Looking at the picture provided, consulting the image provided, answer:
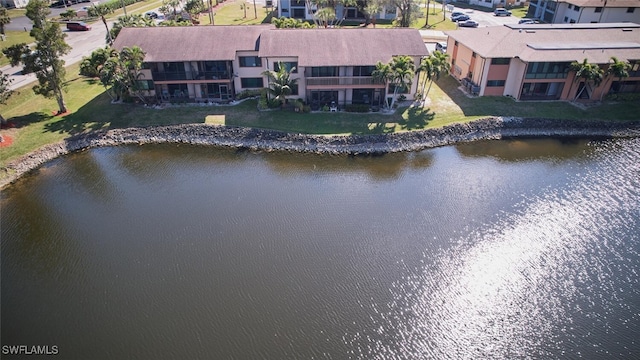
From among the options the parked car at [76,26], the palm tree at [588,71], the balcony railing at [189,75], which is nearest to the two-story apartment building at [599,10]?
the palm tree at [588,71]

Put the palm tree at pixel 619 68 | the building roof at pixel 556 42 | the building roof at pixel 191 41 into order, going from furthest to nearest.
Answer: the building roof at pixel 556 42 → the building roof at pixel 191 41 → the palm tree at pixel 619 68

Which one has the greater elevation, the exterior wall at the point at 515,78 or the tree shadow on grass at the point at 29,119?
the exterior wall at the point at 515,78

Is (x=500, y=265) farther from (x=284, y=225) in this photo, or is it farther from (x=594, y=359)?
(x=284, y=225)

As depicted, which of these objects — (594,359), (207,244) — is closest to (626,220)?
(594,359)

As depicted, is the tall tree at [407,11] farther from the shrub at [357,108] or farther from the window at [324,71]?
the shrub at [357,108]

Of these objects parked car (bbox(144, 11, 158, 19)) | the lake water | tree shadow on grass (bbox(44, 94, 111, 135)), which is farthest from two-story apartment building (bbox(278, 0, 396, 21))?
the lake water

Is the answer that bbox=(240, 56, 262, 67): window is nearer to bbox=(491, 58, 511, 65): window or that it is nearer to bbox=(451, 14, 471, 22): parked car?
bbox=(491, 58, 511, 65): window
